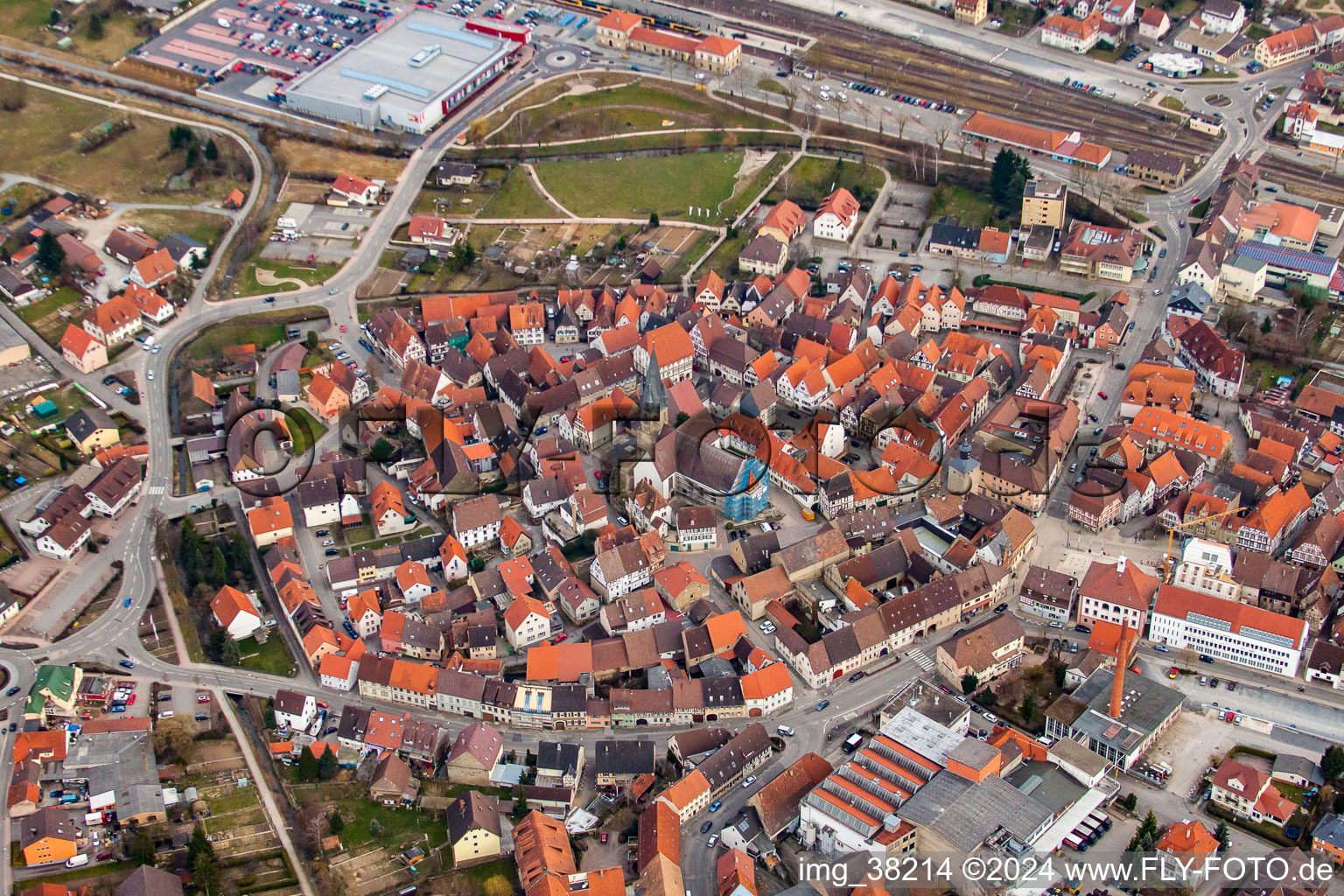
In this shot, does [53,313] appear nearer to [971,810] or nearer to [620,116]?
[620,116]

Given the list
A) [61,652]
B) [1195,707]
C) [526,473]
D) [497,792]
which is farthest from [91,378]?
[1195,707]

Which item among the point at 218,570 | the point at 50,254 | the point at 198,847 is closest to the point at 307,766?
the point at 198,847

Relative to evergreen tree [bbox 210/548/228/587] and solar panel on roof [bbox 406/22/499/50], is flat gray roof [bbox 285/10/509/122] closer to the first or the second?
solar panel on roof [bbox 406/22/499/50]

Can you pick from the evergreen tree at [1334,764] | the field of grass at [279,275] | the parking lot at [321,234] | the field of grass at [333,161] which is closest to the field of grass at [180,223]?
the parking lot at [321,234]

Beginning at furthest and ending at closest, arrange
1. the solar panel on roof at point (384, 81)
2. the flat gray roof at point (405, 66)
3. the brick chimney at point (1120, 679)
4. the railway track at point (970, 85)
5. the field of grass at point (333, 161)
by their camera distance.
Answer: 1. the solar panel on roof at point (384, 81)
2. the flat gray roof at point (405, 66)
3. the field of grass at point (333, 161)
4. the railway track at point (970, 85)
5. the brick chimney at point (1120, 679)

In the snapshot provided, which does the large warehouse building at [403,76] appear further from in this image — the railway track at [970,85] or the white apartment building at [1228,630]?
the white apartment building at [1228,630]

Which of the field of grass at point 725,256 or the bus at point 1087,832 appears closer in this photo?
the bus at point 1087,832
